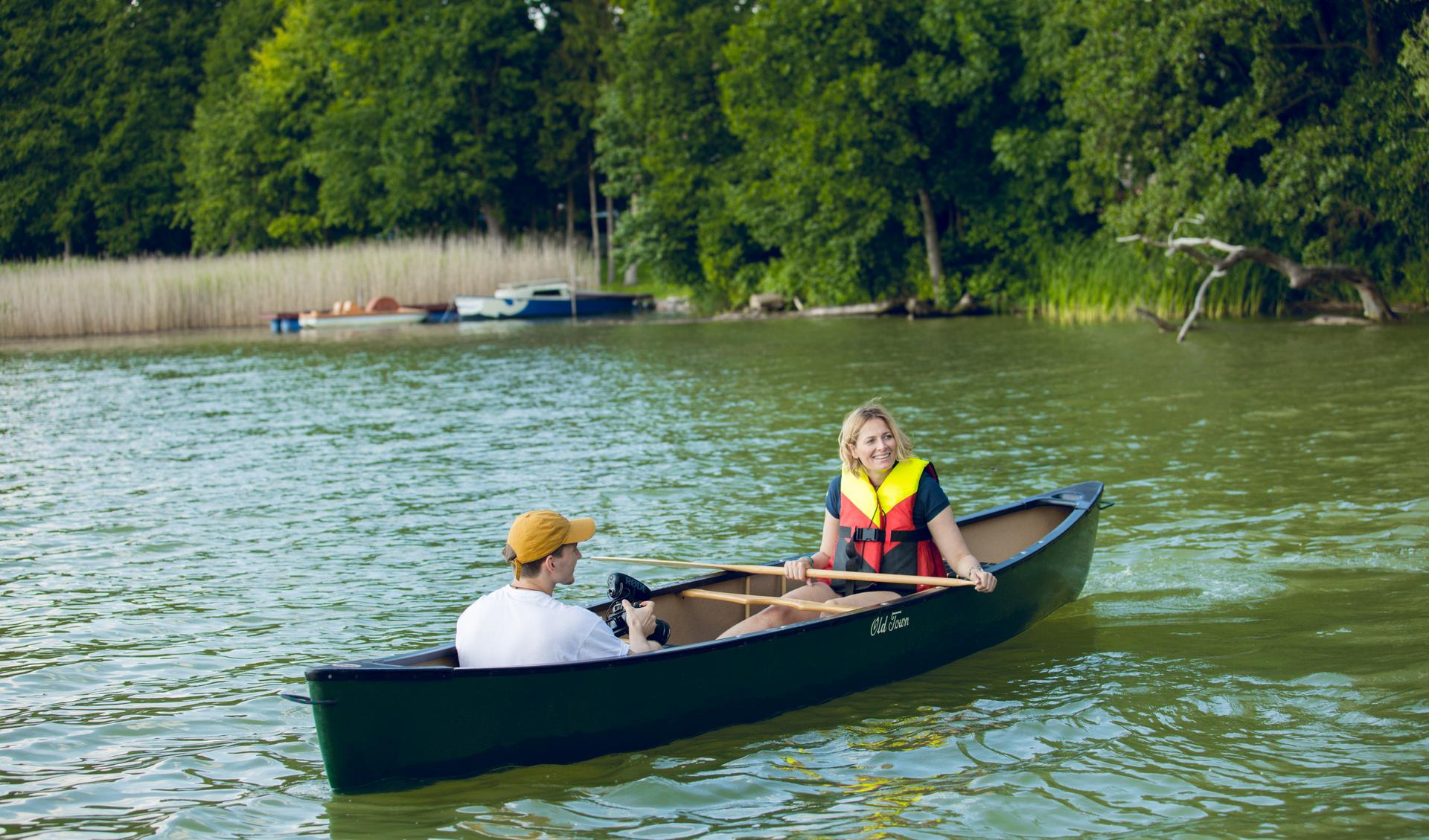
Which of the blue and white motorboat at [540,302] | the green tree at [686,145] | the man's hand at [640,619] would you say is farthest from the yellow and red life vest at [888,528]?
the blue and white motorboat at [540,302]

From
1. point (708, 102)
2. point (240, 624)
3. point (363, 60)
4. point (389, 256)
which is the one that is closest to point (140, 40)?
point (363, 60)

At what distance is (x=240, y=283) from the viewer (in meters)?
39.2

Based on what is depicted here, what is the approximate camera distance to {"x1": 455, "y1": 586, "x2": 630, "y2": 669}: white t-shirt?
5.52 meters

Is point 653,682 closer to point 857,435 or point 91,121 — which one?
point 857,435

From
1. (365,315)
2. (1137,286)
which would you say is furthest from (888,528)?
(365,315)

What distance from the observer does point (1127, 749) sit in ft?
18.3

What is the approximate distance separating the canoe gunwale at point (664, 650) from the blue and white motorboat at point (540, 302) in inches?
1309

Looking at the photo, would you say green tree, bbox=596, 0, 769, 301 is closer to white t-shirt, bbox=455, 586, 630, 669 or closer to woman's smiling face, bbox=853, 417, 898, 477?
woman's smiling face, bbox=853, 417, 898, 477

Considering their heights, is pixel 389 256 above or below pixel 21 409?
above

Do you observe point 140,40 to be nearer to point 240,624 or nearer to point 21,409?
point 21,409

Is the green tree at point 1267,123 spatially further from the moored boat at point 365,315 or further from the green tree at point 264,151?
the green tree at point 264,151

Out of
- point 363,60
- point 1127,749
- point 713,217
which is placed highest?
point 363,60

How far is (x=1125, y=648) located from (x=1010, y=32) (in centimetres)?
2735

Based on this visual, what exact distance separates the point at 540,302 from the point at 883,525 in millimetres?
34936
